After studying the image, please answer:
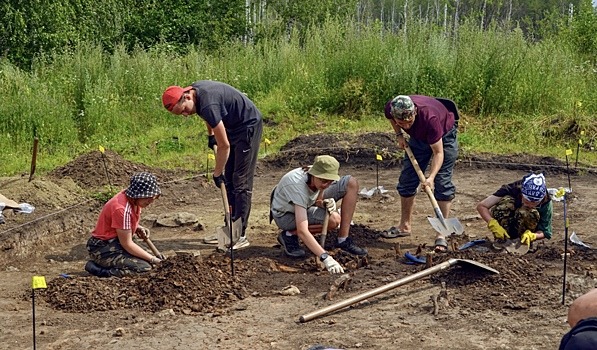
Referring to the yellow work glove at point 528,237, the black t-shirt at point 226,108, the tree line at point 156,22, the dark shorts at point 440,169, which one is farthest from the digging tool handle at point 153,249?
the tree line at point 156,22

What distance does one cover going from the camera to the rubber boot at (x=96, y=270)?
5832 mm

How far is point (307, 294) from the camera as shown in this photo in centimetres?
525

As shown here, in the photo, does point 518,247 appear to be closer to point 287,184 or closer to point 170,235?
point 287,184

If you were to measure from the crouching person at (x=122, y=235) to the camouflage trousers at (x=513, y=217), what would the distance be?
110 inches

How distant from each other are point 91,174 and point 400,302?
5048 mm

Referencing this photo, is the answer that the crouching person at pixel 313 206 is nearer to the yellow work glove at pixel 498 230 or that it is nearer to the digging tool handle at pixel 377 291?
the digging tool handle at pixel 377 291

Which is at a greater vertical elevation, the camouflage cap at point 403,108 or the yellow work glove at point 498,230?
the camouflage cap at point 403,108

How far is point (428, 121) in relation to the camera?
611cm

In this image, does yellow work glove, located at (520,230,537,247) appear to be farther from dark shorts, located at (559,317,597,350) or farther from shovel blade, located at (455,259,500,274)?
dark shorts, located at (559,317,597,350)

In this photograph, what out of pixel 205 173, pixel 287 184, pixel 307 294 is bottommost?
pixel 205 173

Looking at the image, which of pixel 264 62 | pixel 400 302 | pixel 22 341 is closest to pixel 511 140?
pixel 264 62

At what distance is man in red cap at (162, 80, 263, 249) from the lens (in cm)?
587

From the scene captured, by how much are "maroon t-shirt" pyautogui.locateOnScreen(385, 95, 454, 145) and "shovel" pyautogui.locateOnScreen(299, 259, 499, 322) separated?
4.30 ft

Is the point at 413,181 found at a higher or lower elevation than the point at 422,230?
higher
